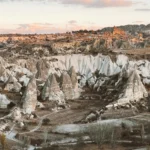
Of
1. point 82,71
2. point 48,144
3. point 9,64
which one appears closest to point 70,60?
point 82,71

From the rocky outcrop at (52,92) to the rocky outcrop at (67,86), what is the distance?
2.48m

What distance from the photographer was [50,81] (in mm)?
63562

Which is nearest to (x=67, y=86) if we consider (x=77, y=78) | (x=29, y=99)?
(x=77, y=78)

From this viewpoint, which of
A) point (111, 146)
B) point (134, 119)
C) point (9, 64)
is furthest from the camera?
point (9, 64)

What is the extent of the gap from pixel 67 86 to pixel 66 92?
0.82 meters

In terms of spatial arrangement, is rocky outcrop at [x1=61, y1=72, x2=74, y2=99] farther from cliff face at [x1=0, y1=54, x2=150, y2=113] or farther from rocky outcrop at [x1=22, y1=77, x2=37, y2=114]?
rocky outcrop at [x1=22, y1=77, x2=37, y2=114]

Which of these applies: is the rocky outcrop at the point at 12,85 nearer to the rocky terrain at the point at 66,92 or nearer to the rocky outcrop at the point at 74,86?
the rocky terrain at the point at 66,92

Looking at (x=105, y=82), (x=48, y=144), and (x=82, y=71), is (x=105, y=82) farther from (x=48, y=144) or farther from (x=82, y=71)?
(x=48, y=144)

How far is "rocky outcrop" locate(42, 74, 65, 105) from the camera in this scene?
63219 millimetres

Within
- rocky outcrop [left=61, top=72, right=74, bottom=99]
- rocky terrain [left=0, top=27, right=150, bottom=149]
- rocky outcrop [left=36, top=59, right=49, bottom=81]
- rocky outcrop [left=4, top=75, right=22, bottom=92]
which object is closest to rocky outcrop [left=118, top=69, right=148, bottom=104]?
rocky terrain [left=0, top=27, right=150, bottom=149]

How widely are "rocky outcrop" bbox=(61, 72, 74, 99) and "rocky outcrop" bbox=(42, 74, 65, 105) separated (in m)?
2.48

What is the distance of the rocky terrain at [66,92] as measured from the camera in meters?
→ 51.6

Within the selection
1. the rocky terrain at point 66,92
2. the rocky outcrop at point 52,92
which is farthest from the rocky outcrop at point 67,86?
the rocky outcrop at point 52,92

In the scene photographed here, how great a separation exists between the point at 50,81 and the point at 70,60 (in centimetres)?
2083
